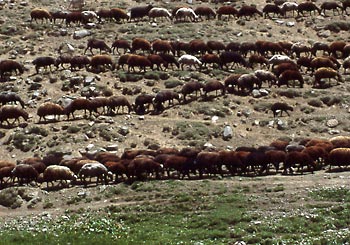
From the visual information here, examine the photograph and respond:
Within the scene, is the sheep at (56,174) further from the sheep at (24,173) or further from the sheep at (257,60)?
the sheep at (257,60)

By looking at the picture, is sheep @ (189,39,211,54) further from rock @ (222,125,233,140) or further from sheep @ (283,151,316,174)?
sheep @ (283,151,316,174)

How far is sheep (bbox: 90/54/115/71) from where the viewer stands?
1796 inches

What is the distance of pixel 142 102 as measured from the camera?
135ft

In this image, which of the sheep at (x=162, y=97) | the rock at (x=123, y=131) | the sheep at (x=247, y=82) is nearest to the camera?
the rock at (x=123, y=131)

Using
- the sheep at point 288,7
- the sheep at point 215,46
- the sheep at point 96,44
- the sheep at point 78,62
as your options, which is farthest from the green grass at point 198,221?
the sheep at point 288,7

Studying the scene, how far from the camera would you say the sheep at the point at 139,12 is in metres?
55.8

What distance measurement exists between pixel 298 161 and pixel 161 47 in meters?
18.1

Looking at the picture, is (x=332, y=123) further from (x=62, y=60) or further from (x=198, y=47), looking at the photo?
(x=62, y=60)

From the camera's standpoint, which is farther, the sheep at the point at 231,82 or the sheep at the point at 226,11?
the sheep at the point at 226,11

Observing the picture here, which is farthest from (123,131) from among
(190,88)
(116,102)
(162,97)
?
(190,88)

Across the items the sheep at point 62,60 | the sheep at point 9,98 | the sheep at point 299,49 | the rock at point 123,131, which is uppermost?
the sheep at point 62,60

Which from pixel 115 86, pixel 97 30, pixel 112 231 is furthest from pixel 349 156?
pixel 97 30

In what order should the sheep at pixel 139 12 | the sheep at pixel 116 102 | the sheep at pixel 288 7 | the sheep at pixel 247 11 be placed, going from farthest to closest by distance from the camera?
the sheep at pixel 288 7 < the sheep at pixel 247 11 < the sheep at pixel 139 12 < the sheep at pixel 116 102

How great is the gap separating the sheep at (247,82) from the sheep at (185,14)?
13.1 m
